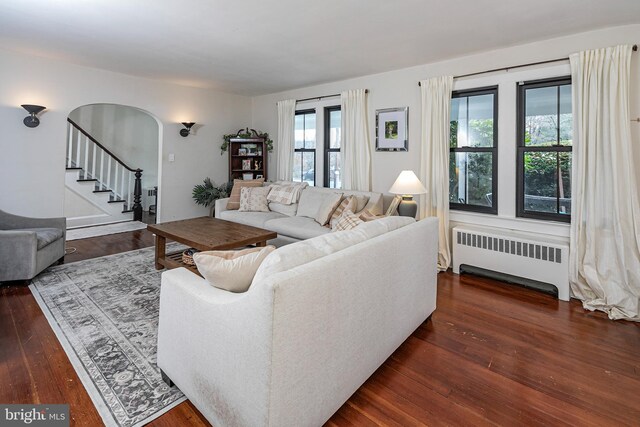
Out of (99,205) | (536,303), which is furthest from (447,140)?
(99,205)

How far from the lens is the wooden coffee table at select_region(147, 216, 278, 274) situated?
10.4ft

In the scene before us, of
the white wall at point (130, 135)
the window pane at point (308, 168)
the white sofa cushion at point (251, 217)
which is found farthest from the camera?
the white wall at point (130, 135)

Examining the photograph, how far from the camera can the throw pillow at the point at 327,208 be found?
157 inches

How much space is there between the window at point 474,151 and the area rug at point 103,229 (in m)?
5.32

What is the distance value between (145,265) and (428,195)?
3513 mm

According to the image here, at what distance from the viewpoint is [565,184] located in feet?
10.9

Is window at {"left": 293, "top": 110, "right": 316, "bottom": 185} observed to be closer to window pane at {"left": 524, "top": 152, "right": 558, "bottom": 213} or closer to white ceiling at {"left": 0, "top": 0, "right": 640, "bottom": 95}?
white ceiling at {"left": 0, "top": 0, "right": 640, "bottom": 95}

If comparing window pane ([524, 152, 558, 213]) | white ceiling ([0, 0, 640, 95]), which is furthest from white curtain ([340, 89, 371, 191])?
window pane ([524, 152, 558, 213])

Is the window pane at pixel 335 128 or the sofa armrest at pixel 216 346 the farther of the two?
the window pane at pixel 335 128

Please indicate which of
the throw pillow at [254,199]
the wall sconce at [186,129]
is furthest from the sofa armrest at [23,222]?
the wall sconce at [186,129]

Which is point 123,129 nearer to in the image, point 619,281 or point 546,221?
point 546,221

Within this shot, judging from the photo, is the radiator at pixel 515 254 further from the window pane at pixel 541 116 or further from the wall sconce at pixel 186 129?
→ the wall sconce at pixel 186 129

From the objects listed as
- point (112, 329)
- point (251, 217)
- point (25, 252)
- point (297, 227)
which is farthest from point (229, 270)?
point (251, 217)

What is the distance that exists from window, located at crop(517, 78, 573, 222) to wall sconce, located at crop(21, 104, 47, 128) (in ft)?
18.3
